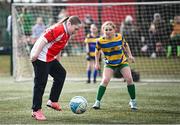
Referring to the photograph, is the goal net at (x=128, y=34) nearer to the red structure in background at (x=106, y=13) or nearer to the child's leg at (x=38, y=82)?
the red structure in background at (x=106, y=13)

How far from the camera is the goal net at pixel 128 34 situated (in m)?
18.4

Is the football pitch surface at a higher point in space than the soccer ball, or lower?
lower

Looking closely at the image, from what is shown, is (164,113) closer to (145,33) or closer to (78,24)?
(78,24)

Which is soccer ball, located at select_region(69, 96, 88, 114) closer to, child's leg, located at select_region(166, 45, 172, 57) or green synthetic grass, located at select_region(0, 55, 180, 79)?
green synthetic grass, located at select_region(0, 55, 180, 79)

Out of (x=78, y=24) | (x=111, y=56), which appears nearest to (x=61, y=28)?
(x=78, y=24)

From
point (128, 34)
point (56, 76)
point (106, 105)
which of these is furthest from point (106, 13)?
point (56, 76)

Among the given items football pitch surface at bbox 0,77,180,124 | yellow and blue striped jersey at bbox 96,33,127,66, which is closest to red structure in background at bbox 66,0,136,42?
football pitch surface at bbox 0,77,180,124

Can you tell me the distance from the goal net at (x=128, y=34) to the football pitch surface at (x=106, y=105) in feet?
8.21

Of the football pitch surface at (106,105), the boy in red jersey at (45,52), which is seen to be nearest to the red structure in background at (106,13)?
the football pitch surface at (106,105)

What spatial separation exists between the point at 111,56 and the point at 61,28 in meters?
1.83

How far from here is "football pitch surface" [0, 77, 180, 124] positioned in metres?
8.87

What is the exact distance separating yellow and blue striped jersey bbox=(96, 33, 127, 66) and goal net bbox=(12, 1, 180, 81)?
6.97 m

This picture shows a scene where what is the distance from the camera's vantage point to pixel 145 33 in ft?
74.4

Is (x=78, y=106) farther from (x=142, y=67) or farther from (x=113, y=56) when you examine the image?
(x=142, y=67)
